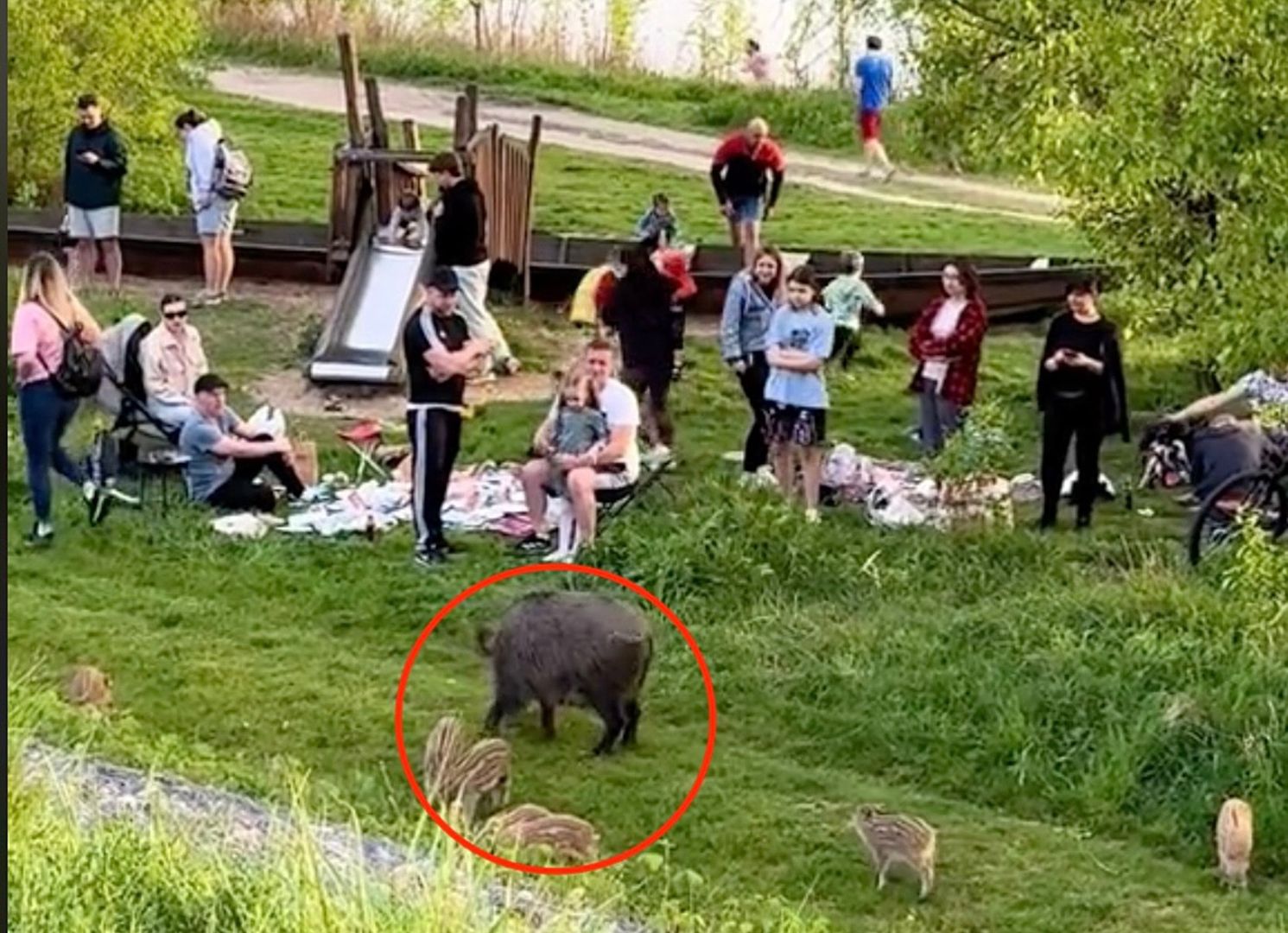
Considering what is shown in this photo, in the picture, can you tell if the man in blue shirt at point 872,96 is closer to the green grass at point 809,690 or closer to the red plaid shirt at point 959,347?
the red plaid shirt at point 959,347

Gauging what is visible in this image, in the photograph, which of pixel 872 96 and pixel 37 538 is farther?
pixel 872 96

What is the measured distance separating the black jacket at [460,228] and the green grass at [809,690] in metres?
4.05

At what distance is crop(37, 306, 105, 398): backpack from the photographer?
39.3 feet

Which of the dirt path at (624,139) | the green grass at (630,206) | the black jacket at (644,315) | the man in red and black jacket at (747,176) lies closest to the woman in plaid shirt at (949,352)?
the black jacket at (644,315)

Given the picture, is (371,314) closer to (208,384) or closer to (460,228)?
(460,228)

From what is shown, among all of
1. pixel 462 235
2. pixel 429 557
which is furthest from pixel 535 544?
pixel 462 235

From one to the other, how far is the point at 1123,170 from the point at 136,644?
4.63m

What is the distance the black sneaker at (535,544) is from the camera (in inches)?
484

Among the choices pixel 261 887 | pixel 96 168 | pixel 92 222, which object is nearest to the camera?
pixel 261 887

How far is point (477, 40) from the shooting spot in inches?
1286

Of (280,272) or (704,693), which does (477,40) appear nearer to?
(280,272)

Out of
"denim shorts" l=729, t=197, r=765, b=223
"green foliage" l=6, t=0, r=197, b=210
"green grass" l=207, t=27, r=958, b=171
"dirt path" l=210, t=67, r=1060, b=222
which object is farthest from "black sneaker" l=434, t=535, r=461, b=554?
"green grass" l=207, t=27, r=958, b=171

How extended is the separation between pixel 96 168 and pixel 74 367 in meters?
6.13

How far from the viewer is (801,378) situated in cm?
1263
